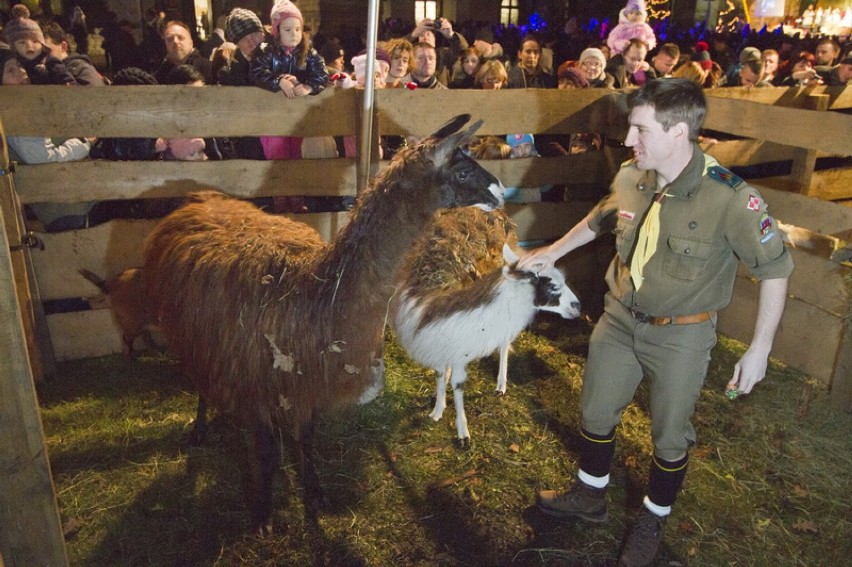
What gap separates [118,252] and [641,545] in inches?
181

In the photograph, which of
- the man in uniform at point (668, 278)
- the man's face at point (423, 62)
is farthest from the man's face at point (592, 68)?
the man in uniform at point (668, 278)

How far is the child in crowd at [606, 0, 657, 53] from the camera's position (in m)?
8.81

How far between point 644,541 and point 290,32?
192 inches

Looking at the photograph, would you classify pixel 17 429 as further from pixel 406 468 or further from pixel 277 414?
pixel 406 468

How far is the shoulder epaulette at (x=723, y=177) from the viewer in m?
2.86

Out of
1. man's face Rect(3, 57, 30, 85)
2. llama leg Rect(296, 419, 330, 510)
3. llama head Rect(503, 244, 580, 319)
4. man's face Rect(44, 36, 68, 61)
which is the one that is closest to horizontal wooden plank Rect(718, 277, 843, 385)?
llama head Rect(503, 244, 580, 319)

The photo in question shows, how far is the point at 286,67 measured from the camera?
207 inches

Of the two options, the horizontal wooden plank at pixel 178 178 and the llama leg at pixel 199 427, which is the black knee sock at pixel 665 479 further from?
the horizontal wooden plank at pixel 178 178

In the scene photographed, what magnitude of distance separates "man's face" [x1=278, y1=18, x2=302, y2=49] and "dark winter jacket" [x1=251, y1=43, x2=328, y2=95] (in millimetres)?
84

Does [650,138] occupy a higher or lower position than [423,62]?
lower

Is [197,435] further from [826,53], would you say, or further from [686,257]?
[826,53]

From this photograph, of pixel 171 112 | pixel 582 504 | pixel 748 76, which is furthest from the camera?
pixel 748 76

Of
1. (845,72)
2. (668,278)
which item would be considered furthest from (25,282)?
(845,72)

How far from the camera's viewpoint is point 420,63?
662 centimetres
